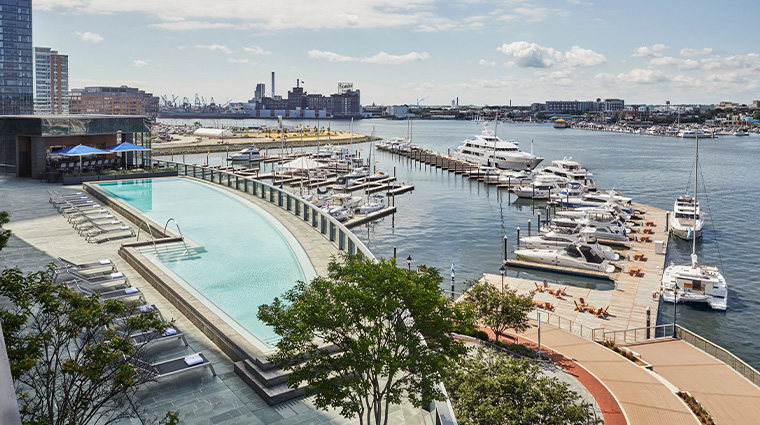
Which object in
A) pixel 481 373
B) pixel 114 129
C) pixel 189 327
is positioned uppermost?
pixel 114 129

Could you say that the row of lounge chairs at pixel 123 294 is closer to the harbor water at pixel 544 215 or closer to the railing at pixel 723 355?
the railing at pixel 723 355

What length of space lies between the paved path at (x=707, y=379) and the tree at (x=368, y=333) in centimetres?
1376

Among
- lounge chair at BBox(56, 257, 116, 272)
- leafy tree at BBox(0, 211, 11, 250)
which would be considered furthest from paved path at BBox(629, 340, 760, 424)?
leafy tree at BBox(0, 211, 11, 250)

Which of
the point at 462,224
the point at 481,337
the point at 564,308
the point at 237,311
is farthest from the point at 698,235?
the point at 237,311

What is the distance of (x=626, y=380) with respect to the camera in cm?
1975

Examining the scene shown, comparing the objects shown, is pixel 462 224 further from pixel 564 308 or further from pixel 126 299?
pixel 126 299

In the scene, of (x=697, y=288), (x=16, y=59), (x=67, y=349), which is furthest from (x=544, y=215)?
(x=16, y=59)

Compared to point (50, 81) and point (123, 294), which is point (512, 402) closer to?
point (123, 294)

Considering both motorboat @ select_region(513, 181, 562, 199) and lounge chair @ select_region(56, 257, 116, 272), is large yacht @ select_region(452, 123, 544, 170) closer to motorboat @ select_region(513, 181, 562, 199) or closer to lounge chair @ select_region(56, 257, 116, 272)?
motorboat @ select_region(513, 181, 562, 199)

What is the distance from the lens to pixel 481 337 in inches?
909

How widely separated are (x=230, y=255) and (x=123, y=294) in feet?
15.2

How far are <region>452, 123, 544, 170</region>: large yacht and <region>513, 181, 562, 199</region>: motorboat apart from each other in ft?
58.8

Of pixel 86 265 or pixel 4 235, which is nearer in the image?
pixel 4 235

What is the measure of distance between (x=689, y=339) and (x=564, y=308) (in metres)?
5.84
